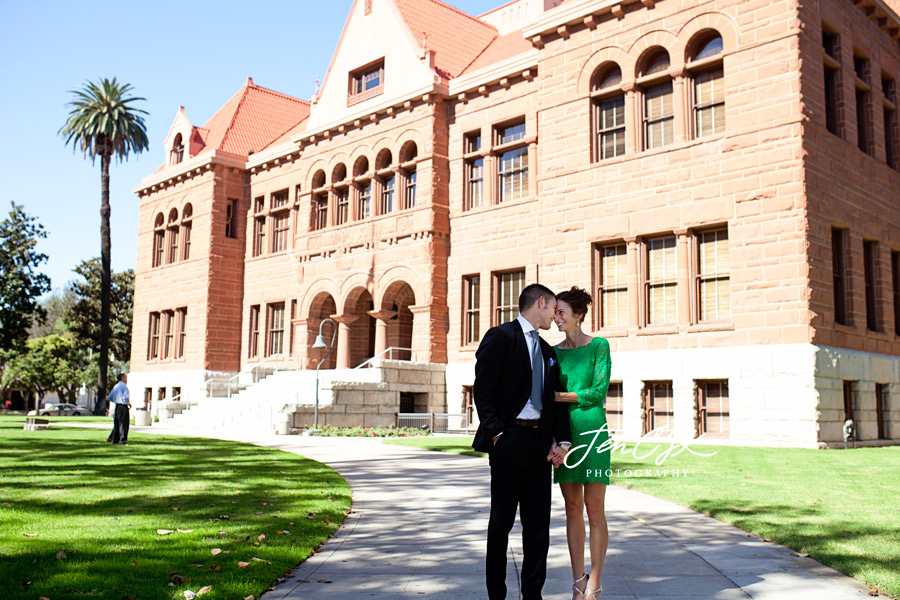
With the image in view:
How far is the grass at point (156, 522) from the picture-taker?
5.47 m

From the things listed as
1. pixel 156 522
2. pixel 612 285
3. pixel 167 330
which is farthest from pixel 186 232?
pixel 156 522

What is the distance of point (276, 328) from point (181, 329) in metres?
5.87

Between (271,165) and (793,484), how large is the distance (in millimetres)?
27990

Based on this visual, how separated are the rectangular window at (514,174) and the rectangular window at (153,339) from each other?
2109 centimetres

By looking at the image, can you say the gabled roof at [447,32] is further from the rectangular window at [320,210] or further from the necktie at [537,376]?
the necktie at [537,376]

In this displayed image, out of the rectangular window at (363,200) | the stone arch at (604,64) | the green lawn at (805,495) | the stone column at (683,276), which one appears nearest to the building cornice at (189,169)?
the rectangular window at (363,200)

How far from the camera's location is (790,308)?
1747cm

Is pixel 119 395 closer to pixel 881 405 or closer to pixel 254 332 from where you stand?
pixel 254 332

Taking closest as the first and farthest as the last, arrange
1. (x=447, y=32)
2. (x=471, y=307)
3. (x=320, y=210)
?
(x=471, y=307), (x=447, y=32), (x=320, y=210)

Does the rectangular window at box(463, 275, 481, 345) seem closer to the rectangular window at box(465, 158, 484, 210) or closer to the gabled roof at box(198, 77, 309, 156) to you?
the rectangular window at box(465, 158, 484, 210)

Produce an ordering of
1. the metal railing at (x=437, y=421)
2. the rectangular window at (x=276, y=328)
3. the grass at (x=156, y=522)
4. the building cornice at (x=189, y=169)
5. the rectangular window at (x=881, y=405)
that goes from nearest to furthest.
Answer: the grass at (x=156, y=522)
the rectangular window at (x=881, y=405)
the metal railing at (x=437, y=421)
the rectangular window at (x=276, y=328)
the building cornice at (x=189, y=169)

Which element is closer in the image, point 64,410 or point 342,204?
point 342,204

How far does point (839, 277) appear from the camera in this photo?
64.0ft

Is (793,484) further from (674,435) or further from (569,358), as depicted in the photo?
(674,435)
